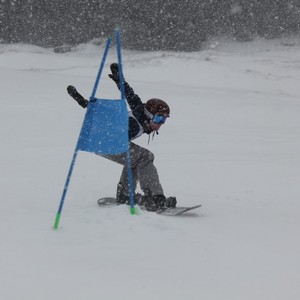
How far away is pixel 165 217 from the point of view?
5.44 meters

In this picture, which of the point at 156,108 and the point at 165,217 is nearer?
the point at 165,217

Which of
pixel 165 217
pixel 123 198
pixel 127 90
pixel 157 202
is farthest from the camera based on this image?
pixel 123 198

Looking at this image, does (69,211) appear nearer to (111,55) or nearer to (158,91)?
(158,91)

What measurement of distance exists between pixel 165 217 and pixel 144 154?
88 centimetres

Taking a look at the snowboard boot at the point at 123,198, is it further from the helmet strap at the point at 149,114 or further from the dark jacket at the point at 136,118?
the helmet strap at the point at 149,114

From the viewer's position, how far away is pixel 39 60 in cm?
2595

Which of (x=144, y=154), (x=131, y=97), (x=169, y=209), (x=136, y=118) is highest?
(x=131, y=97)

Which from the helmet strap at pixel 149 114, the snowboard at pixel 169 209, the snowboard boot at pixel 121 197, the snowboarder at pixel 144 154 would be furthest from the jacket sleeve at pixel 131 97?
the snowboard at pixel 169 209

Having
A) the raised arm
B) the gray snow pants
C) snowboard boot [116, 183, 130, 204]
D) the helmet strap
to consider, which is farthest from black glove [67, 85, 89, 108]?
snowboard boot [116, 183, 130, 204]

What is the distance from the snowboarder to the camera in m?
5.76

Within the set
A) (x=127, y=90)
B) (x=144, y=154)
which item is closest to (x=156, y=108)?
(x=127, y=90)

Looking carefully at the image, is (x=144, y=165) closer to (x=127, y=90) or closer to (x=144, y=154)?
(x=144, y=154)

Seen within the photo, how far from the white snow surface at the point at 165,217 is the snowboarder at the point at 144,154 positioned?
0.43 metres

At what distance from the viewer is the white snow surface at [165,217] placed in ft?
13.4
